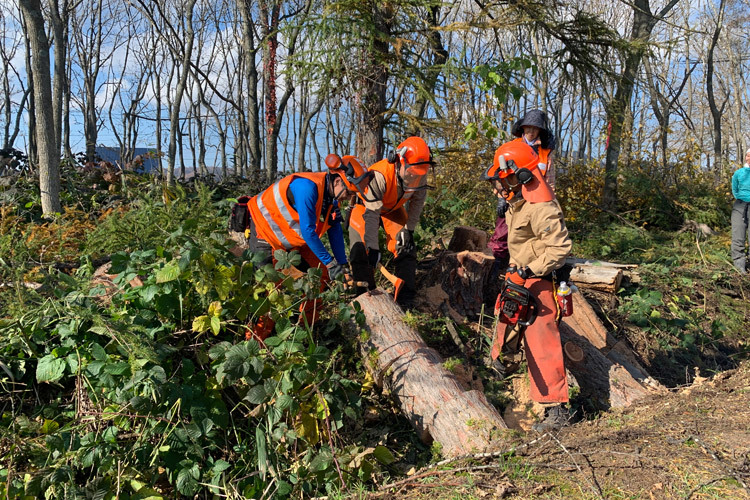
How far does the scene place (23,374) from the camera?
284 cm

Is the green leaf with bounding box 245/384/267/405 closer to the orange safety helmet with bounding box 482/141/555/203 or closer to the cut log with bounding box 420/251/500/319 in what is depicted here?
the orange safety helmet with bounding box 482/141/555/203

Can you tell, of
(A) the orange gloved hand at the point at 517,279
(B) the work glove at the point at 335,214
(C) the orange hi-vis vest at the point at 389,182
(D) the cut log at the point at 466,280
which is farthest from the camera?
(D) the cut log at the point at 466,280

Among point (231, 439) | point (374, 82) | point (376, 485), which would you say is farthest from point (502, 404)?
point (374, 82)

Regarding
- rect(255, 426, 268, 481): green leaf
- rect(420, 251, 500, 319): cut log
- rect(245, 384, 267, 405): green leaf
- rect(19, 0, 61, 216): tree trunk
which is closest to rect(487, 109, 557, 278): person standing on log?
rect(420, 251, 500, 319): cut log

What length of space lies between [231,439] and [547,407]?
216 cm

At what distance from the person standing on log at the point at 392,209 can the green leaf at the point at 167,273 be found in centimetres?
174

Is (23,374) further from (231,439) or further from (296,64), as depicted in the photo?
(296,64)

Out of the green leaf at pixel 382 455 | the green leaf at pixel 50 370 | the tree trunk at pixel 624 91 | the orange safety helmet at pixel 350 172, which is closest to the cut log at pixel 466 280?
the orange safety helmet at pixel 350 172

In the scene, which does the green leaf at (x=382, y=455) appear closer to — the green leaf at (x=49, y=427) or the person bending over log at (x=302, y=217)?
the person bending over log at (x=302, y=217)

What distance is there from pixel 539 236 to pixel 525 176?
17.7 inches

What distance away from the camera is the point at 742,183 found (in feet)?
22.1

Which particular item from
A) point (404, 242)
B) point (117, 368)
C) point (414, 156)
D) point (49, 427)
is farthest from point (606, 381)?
point (49, 427)

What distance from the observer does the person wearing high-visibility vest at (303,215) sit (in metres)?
3.73

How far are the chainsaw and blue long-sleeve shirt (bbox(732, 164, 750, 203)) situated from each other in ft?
17.5
